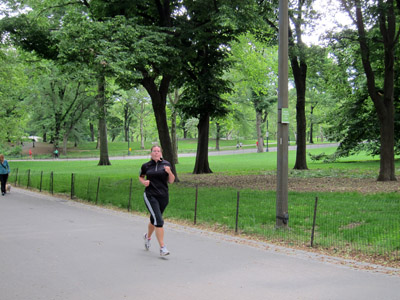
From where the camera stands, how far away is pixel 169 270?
6.12 metres

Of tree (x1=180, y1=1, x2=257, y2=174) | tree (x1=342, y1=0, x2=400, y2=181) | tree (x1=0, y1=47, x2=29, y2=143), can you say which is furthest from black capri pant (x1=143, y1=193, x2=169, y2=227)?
tree (x1=0, y1=47, x2=29, y2=143)

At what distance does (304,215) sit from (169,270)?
5.01 meters

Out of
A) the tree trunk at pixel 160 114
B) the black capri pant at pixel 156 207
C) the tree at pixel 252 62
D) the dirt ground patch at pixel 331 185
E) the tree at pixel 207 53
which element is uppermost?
the tree at pixel 252 62

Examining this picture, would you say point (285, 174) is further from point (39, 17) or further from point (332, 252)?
point (39, 17)

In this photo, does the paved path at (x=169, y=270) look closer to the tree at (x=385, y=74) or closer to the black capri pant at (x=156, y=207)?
the black capri pant at (x=156, y=207)

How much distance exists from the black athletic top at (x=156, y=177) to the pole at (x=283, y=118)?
3058 millimetres

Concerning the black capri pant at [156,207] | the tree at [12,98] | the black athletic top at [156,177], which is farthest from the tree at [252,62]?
the black capri pant at [156,207]

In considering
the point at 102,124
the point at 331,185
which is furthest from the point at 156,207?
the point at 102,124

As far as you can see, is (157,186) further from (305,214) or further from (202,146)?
(202,146)

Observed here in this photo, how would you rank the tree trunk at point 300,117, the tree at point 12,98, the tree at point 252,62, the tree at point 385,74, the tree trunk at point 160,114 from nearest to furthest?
the tree at point 385,74
the tree trunk at point 160,114
the tree trunk at point 300,117
the tree at point 252,62
the tree at point 12,98

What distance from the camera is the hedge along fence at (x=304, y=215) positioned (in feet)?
25.7

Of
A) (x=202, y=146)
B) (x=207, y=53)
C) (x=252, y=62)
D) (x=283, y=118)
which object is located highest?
(x=252, y=62)

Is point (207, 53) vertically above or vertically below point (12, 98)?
above

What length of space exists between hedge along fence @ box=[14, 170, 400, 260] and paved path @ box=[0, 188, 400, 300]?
83 centimetres
